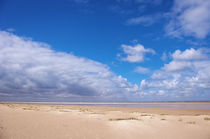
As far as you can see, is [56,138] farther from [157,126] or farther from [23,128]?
[157,126]

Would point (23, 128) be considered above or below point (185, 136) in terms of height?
above

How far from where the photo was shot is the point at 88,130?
11172 mm

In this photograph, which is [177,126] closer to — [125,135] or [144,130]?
[144,130]

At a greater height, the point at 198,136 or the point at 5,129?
the point at 5,129

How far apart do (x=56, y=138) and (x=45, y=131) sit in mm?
1475

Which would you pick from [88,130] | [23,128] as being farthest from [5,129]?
[88,130]

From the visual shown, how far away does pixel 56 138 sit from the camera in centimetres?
945

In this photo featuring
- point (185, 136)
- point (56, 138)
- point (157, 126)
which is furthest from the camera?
point (157, 126)

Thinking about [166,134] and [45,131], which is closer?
[45,131]

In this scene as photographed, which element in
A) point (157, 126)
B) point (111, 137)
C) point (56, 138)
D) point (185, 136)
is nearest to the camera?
point (56, 138)

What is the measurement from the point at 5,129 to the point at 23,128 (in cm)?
105

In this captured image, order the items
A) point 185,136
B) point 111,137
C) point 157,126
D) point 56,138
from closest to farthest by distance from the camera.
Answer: point 56,138 < point 111,137 < point 185,136 < point 157,126

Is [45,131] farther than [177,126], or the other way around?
[177,126]

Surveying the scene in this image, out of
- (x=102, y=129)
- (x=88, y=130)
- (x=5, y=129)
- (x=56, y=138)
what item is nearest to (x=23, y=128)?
(x=5, y=129)
